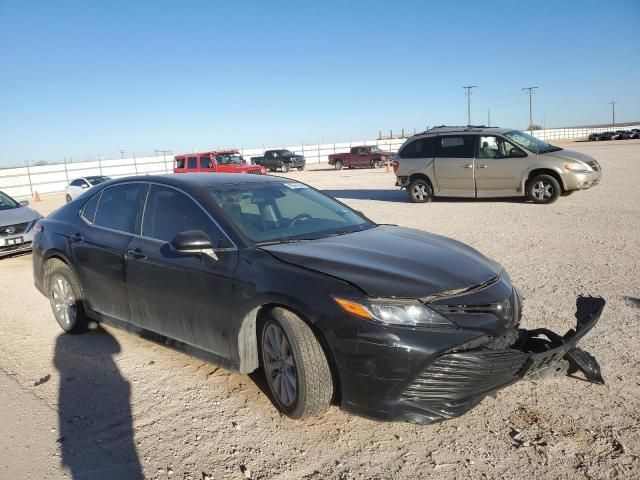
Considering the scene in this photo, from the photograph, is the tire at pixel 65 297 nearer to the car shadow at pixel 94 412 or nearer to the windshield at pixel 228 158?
the car shadow at pixel 94 412

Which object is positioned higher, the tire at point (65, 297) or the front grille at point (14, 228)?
the front grille at point (14, 228)

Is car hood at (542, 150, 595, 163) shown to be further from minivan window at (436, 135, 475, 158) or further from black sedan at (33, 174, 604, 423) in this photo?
black sedan at (33, 174, 604, 423)

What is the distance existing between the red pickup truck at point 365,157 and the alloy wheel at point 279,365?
34.3 metres

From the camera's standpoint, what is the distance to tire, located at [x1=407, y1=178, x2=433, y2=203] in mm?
14531

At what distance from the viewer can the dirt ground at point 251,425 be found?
283 centimetres

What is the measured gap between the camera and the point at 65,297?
5.14 metres

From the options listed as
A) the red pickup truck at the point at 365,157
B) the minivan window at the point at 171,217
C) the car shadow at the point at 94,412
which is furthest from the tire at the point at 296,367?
the red pickup truck at the point at 365,157

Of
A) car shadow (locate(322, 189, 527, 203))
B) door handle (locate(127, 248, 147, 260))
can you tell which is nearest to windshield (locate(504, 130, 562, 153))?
car shadow (locate(322, 189, 527, 203))

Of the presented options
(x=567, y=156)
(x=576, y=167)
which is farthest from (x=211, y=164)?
(x=576, y=167)

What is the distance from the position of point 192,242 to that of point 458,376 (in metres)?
1.87

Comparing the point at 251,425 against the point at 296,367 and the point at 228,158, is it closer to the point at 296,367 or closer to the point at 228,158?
the point at 296,367

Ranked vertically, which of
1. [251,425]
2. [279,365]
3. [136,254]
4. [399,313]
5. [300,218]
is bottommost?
[251,425]

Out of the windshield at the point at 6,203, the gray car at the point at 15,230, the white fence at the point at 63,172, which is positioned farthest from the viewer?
the white fence at the point at 63,172

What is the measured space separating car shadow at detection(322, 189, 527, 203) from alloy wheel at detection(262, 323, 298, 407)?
10.1 metres
